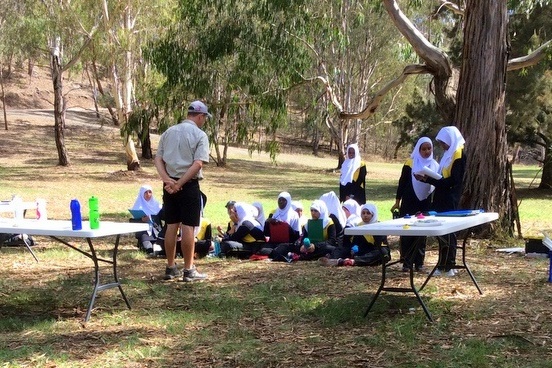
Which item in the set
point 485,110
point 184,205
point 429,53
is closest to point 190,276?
point 184,205

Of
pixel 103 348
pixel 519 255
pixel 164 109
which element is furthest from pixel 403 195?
pixel 164 109

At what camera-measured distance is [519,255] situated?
8.49 metres

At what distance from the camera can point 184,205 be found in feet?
22.0

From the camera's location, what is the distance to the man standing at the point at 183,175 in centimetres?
667

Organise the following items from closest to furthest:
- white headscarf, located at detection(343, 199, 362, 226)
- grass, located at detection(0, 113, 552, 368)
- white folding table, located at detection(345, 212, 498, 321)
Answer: grass, located at detection(0, 113, 552, 368) → white folding table, located at detection(345, 212, 498, 321) → white headscarf, located at detection(343, 199, 362, 226)

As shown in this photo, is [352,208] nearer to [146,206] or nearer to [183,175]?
[146,206]

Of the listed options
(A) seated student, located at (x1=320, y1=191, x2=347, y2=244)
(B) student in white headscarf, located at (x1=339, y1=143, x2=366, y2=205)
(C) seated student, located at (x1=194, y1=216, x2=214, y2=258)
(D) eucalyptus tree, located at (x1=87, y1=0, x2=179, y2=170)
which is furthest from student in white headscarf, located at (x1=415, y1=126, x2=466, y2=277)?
(D) eucalyptus tree, located at (x1=87, y1=0, x2=179, y2=170)

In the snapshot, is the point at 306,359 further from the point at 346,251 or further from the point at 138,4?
the point at 138,4

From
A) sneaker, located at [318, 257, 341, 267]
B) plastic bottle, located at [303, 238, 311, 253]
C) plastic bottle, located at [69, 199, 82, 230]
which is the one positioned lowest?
sneaker, located at [318, 257, 341, 267]

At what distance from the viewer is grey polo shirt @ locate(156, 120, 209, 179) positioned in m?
6.73

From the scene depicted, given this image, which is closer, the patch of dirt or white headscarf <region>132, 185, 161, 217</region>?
white headscarf <region>132, 185, 161, 217</region>

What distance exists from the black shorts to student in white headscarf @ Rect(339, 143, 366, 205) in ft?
13.7

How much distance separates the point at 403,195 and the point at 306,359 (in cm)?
351

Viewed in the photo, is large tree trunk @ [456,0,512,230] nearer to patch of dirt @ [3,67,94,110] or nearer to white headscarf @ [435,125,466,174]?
white headscarf @ [435,125,466,174]
